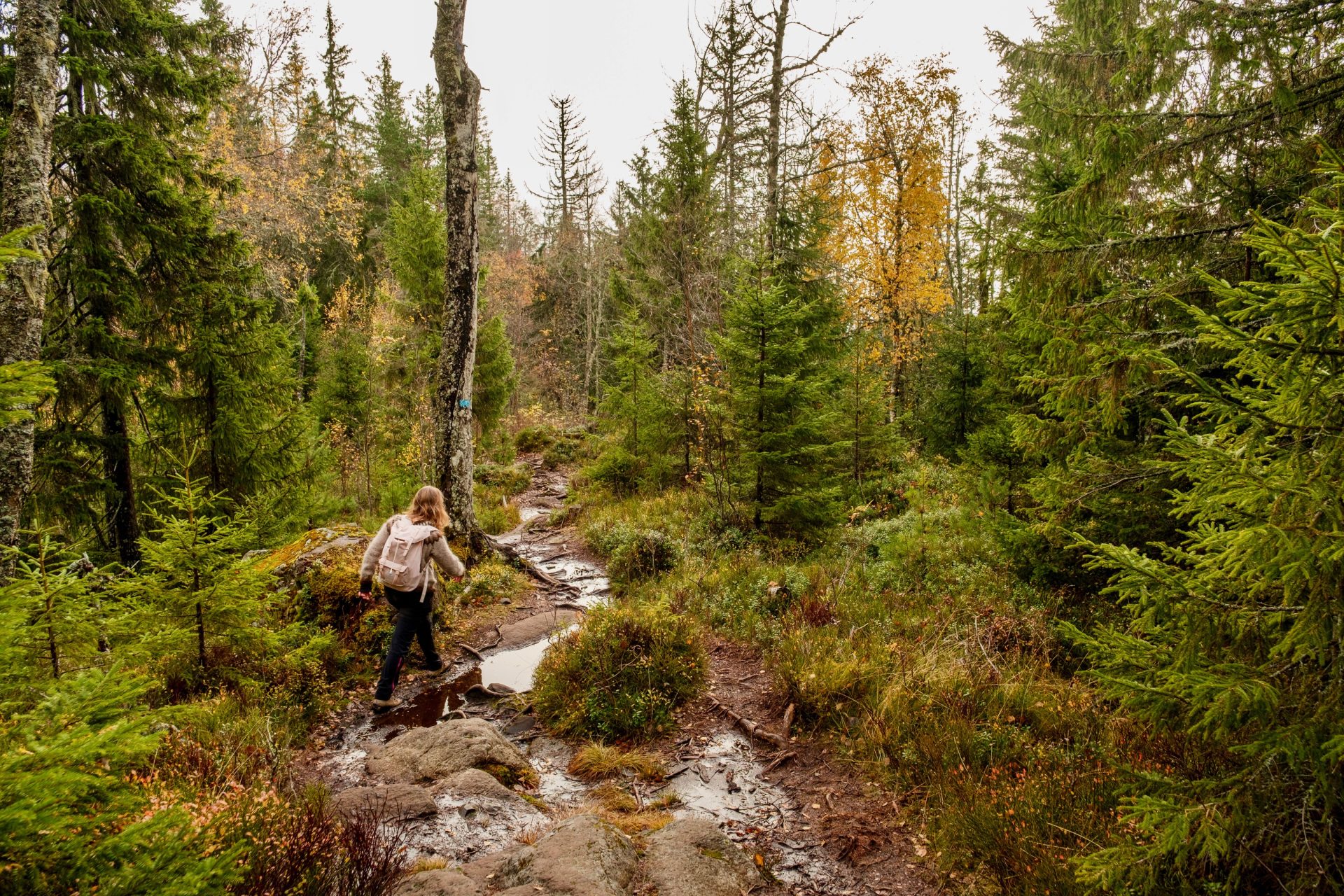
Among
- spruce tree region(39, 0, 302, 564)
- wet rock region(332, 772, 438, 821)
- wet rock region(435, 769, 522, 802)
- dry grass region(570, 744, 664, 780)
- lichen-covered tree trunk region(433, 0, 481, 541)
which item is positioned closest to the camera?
wet rock region(332, 772, 438, 821)

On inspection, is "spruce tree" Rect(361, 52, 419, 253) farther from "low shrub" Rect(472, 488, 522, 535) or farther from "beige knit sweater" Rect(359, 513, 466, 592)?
"beige knit sweater" Rect(359, 513, 466, 592)

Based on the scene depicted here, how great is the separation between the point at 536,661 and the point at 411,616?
185 centimetres

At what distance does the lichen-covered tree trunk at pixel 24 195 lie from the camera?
6.10 m

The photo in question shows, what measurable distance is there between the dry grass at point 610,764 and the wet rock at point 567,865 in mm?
1471

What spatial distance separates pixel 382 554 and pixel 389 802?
2.92 metres

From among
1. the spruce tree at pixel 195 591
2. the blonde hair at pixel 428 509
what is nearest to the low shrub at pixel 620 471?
the blonde hair at pixel 428 509

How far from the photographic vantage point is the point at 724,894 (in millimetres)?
3584

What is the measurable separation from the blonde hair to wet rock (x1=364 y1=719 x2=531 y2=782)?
7.36 feet

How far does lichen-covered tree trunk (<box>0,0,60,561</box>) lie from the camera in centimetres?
610

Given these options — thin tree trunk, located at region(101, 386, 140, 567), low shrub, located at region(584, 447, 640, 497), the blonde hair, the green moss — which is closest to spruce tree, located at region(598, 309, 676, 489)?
low shrub, located at region(584, 447, 640, 497)

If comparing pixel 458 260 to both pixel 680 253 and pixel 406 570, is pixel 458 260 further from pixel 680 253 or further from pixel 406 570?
pixel 680 253

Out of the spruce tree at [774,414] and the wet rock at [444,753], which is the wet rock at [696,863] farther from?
the spruce tree at [774,414]

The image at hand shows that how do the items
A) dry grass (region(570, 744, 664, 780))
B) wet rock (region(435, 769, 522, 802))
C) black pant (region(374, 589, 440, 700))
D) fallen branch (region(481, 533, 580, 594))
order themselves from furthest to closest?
fallen branch (region(481, 533, 580, 594)), black pant (region(374, 589, 440, 700)), dry grass (region(570, 744, 664, 780)), wet rock (region(435, 769, 522, 802))

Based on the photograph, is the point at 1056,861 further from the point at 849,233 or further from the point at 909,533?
the point at 849,233
